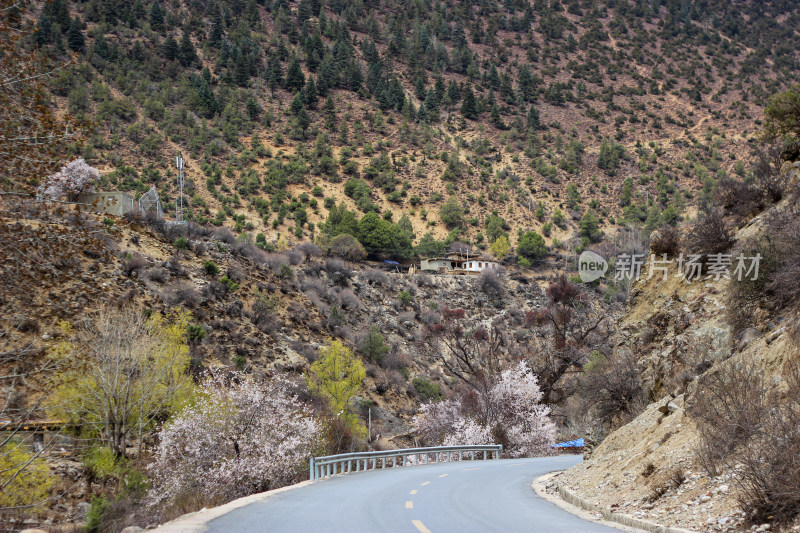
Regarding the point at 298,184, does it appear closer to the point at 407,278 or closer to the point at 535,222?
the point at 407,278

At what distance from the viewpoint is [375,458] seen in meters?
23.4

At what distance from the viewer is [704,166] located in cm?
9694

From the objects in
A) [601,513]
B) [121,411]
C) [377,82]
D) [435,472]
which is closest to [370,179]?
[377,82]

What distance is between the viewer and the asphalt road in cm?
877

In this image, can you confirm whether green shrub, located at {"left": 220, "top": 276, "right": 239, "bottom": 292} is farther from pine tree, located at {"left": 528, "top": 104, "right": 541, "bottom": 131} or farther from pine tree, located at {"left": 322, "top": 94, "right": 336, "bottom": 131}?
pine tree, located at {"left": 528, "top": 104, "right": 541, "bottom": 131}

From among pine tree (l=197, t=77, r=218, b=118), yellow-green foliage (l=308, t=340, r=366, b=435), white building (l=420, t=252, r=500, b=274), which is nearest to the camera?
yellow-green foliage (l=308, t=340, r=366, b=435)

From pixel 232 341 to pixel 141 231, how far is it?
417 inches

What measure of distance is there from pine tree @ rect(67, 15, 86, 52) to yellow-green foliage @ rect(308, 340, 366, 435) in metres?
68.4

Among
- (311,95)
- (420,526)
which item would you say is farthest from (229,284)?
(311,95)

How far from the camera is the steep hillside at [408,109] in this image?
8350 centimetres

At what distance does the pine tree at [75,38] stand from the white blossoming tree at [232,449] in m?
83.2

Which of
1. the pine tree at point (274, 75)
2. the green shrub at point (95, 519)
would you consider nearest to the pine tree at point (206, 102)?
the pine tree at point (274, 75)

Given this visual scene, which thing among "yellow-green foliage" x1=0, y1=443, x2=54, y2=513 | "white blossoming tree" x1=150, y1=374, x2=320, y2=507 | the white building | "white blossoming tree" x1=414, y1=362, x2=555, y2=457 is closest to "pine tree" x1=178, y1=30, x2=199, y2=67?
the white building

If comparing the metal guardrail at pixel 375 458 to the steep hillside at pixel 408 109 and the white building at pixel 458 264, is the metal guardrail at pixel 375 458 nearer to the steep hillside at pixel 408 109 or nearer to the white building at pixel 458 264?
the white building at pixel 458 264
